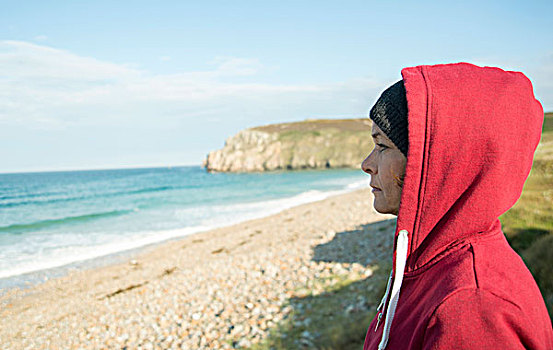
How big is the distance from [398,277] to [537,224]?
260 inches

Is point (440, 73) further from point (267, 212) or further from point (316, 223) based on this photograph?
point (267, 212)

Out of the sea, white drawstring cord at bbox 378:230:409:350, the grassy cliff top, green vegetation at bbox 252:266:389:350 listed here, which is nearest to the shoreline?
the sea

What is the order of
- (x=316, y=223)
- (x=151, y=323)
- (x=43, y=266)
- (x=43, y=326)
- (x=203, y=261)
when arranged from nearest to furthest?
(x=151, y=323) < (x=43, y=326) < (x=203, y=261) < (x=43, y=266) < (x=316, y=223)

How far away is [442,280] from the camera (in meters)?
1.07

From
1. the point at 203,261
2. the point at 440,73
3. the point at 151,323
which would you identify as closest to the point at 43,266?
the point at 203,261

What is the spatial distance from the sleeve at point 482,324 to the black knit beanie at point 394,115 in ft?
1.63

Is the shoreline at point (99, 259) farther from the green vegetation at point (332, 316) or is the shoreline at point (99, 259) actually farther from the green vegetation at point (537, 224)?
the green vegetation at point (537, 224)

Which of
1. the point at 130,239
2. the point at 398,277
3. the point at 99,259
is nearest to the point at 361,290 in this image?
the point at 398,277

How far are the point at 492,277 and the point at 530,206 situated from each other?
717 cm

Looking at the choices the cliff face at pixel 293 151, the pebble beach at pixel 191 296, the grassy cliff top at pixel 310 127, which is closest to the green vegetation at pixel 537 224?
the pebble beach at pixel 191 296

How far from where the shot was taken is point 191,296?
9078 millimetres

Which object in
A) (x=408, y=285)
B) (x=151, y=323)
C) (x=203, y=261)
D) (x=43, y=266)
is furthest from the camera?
(x=43, y=266)

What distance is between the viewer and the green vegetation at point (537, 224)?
5.09m

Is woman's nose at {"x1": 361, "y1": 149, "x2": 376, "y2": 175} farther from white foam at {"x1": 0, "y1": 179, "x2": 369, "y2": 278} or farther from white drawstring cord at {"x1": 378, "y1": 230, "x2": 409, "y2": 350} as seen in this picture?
white foam at {"x1": 0, "y1": 179, "x2": 369, "y2": 278}
